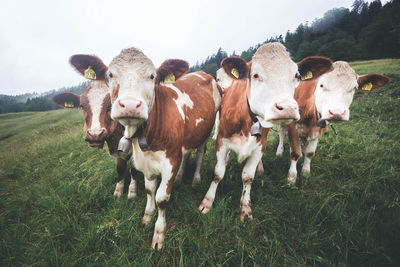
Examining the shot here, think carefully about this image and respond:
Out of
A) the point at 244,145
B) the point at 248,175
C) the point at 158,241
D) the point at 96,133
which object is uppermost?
the point at 96,133

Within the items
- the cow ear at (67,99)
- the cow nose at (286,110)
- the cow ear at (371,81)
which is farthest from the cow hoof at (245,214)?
the cow ear at (67,99)

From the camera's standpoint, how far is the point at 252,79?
200cm

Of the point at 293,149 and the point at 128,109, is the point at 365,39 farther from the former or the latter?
the point at 128,109

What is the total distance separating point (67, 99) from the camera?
3.35 m

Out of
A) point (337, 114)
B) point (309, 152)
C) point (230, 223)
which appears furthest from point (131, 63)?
point (309, 152)

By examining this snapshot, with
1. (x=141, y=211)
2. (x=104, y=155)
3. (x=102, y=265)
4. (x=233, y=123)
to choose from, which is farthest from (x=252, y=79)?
(x=104, y=155)

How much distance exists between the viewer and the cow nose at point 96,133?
2443 mm

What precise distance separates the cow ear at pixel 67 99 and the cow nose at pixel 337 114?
448 cm

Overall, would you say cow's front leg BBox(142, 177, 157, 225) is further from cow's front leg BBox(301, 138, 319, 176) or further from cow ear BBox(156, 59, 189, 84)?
cow's front leg BBox(301, 138, 319, 176)

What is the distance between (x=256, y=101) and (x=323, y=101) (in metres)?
1.62

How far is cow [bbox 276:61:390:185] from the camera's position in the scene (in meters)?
2.63

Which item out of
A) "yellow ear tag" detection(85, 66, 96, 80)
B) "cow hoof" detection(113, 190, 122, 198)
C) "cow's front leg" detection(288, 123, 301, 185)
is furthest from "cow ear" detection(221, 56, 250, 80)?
"cow hoof" detection(113, 190, 122, 198)

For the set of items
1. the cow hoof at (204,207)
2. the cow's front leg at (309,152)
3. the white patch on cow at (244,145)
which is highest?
the white patch on cow at (244,145)

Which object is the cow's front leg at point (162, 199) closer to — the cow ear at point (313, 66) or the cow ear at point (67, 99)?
the cow ear at point (313, 66)
